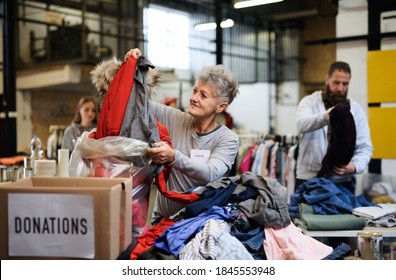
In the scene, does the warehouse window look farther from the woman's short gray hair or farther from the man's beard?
the woman's short gray hair

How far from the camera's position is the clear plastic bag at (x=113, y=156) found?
4.53 feet

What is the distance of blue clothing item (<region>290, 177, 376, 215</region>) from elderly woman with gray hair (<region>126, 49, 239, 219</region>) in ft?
1.95

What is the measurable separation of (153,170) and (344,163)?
134 centimetres

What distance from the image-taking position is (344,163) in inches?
95.7

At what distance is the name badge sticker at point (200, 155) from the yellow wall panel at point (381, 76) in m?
1.74

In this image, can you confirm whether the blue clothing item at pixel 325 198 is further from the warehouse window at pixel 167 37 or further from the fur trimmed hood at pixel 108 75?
the warehouse window at pixel 167 37

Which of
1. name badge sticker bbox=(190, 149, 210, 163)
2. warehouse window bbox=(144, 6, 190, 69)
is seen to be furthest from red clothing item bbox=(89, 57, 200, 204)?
warehouse window bbox=(144, 6, 190, 69)

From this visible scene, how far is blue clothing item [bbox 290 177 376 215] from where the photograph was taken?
2055mm

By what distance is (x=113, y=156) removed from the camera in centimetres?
138

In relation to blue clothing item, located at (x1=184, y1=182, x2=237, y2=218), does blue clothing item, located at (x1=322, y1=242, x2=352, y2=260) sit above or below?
below

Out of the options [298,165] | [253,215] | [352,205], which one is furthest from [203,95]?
[298,165]
